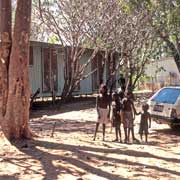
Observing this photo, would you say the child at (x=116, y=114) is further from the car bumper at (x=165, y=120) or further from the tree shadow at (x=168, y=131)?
the tree shadow at (x=168, y=131)

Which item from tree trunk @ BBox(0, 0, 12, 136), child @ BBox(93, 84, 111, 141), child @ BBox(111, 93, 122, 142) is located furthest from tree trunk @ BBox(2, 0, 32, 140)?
child @ BBox(111, 93, 122, 142)

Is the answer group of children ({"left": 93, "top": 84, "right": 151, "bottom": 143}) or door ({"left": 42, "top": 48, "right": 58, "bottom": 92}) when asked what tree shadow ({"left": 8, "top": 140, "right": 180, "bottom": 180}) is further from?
door ({"left": 42, "top": 48, "right": 58, "bottom": 92})

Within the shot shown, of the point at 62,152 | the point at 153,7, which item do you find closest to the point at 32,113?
the point at 153,7

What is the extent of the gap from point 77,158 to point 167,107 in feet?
16.7

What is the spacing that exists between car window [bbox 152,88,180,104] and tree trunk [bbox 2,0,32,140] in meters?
4.60

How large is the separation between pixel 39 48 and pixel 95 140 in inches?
547

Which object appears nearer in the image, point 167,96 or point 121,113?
point 121,113

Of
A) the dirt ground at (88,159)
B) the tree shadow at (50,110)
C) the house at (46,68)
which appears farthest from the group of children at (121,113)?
the house at (46,68)

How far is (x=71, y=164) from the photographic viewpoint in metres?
8.06

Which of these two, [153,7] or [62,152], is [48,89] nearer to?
[153,7]

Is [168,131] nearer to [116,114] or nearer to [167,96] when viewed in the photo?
[167,96]

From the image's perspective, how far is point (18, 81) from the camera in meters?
10.1

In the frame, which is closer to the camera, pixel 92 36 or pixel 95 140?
pixel 95 140

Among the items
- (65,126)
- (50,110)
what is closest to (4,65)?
(65,126)
